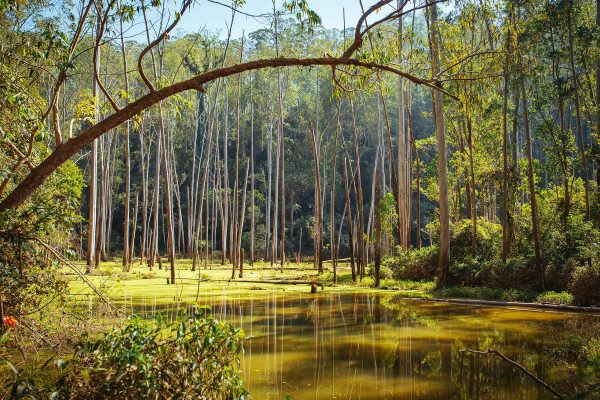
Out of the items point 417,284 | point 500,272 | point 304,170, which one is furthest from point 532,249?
point 304,170

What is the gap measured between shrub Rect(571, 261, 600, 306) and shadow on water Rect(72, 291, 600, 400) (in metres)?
0.83

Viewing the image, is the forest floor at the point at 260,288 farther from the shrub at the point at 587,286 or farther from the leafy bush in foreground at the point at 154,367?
the leafy bush in foreground at the point at 154,367

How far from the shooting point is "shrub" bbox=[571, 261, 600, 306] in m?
10.1

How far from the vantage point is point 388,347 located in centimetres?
708

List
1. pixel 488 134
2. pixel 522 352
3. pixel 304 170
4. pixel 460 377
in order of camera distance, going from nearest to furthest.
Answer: pixel 460 377
pixel 522 352
pixel 488 134
pixel 304 170

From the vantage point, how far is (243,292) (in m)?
14.5

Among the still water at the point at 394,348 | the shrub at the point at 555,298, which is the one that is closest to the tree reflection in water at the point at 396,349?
the still water at the point at 394,348

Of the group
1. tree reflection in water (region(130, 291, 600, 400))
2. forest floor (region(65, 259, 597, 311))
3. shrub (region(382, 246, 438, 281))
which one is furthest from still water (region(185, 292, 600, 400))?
shrub (region(382, 246, 438, 281))

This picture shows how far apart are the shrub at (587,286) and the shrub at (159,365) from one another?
8.59 metres

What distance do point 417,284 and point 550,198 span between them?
6.02 meters

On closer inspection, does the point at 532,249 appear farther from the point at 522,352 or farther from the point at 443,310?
the point at 522,352

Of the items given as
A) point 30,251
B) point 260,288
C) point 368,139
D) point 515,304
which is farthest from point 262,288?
point 368,139

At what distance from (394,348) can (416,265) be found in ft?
32.4

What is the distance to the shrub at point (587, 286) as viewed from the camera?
1005cm
